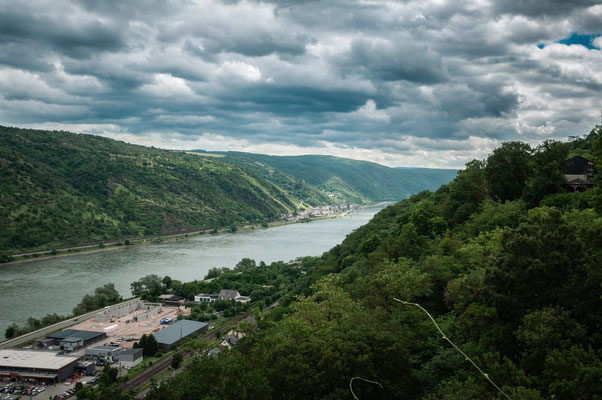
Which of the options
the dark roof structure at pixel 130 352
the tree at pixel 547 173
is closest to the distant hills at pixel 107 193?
the dark roof structure at pixel 130 352

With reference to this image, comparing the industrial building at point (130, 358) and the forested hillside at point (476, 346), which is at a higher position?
the forested hillside at point (476, 346)

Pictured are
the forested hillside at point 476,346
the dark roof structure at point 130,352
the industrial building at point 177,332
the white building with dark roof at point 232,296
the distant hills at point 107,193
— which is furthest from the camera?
the distant hills at point 107,193

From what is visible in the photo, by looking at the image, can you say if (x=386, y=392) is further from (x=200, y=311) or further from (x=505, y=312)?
(x=200, y=311)

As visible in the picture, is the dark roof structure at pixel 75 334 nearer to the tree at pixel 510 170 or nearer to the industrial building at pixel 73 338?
the industrial building at pixel 73 338

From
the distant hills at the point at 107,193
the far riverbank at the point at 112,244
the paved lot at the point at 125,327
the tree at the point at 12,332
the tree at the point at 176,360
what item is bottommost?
the paved lot at the point at 125,327

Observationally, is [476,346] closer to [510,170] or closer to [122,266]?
[510,170]

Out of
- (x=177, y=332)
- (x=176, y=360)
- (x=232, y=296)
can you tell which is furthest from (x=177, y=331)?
(x=232, y=296)

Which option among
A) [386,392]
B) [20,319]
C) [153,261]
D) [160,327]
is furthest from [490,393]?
[153,261]

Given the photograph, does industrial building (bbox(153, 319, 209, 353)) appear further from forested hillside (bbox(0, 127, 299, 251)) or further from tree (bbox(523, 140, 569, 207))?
forested hillside (bbox(0, 127, 299, 251))
